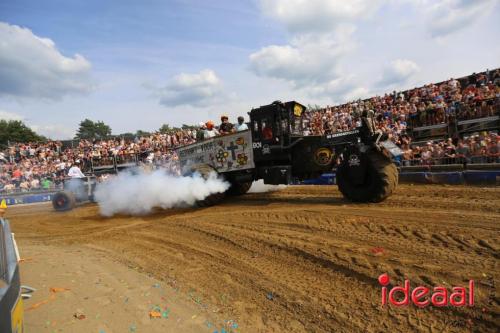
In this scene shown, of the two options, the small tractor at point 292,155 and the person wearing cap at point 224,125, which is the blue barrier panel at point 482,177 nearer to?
the small tractor at point 292,155

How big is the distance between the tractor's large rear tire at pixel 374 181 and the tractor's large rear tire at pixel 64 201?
10.2m

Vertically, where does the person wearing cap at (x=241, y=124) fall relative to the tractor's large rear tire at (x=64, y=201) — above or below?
above

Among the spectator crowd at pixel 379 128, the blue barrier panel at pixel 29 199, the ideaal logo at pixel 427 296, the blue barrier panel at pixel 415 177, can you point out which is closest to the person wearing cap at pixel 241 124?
the spectator crowd at pixel 379 128

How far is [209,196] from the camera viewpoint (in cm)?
1090

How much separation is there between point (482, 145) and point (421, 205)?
244 inches

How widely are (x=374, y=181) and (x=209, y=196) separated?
16.4 feet

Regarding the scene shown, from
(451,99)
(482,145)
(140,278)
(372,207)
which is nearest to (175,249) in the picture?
(140,278)

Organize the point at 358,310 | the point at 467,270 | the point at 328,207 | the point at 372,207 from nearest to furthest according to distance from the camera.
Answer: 1. the point at 358,310
2. the point at 467,270
3. the point at 372,207
4. the point at 328,207

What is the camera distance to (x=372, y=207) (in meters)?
7.68

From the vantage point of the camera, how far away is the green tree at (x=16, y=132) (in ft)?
243

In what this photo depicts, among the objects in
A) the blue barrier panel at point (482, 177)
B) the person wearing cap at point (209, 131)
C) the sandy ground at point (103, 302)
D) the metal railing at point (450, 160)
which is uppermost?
the person wearing cap at point (209, 131)

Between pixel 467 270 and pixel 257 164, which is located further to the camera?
pixel 257 164

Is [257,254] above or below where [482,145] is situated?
below

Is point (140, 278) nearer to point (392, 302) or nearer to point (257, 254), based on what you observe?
point (257, 254)
